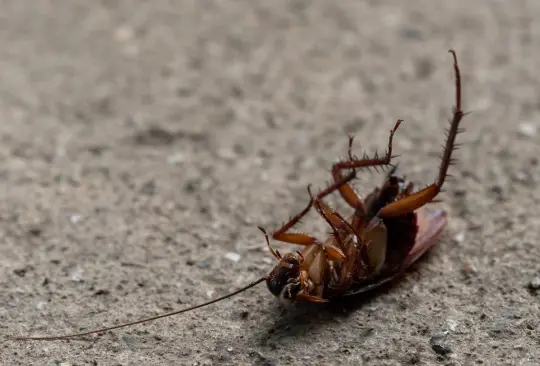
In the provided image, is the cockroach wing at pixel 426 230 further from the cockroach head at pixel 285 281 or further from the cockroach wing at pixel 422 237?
the cockroach head at pixel 285 281

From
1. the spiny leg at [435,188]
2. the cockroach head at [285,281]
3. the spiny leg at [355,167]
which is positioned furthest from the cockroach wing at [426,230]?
the cockroach head at [285,281]

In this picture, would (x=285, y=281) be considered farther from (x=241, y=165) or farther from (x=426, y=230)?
(x=241, y=165)

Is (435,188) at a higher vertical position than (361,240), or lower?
higher

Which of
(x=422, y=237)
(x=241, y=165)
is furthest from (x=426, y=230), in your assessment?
(x=241, y=165)

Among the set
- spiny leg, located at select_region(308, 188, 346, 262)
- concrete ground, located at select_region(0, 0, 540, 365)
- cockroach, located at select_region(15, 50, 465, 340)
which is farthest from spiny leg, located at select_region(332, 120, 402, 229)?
concrete ground, located at select_region(0, 0, 540, 365)

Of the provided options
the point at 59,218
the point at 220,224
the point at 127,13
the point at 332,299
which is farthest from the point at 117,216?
the point at 127,13

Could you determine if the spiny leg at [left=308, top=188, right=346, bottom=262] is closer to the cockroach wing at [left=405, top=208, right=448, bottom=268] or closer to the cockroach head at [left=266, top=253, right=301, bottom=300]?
the cockroach head at [left=266, top=253, right=301, bottom=300]

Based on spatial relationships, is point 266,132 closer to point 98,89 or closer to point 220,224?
point 220,224
